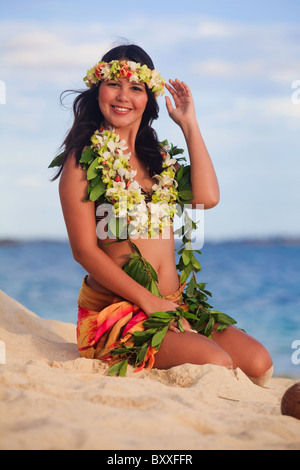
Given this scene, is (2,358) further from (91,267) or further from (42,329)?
(42,329)

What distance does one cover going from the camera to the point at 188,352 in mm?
3160

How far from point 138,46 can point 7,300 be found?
2.35 m

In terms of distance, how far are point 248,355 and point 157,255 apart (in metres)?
0.84

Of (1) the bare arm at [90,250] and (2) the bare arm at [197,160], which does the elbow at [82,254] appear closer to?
(1) the bare arm at [90,250]

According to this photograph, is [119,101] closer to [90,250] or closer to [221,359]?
[90,250]

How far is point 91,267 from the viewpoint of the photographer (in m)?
3.31

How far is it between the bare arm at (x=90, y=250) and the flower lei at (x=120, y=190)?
0.08 meters

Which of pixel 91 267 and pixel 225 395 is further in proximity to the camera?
pixel 91 267

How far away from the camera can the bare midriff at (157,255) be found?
136 inches

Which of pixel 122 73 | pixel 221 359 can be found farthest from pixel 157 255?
pixel 122 73

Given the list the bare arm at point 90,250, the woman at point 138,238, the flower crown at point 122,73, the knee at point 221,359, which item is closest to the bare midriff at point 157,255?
the woman at point 138,238

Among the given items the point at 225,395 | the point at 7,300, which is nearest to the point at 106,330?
the point at 225,395

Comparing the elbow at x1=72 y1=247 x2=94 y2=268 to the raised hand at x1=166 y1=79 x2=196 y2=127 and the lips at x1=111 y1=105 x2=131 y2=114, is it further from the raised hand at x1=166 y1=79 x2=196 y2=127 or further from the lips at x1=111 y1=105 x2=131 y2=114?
the raised hand at x1=166 y1=79 x2=196 y2=127

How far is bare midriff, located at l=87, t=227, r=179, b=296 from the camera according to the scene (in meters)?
3.46
